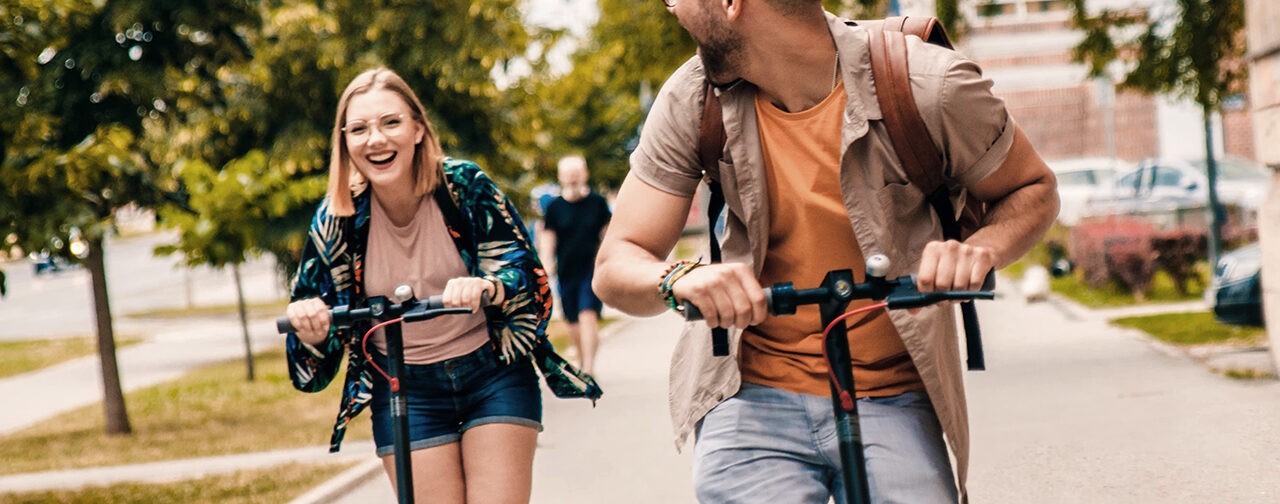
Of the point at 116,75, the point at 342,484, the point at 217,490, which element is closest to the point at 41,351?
the point at 116,75

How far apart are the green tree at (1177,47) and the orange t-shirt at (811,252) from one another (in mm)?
10491

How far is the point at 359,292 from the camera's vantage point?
4.45 metres

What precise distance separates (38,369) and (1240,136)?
2687cm

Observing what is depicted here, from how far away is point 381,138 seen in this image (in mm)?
4430

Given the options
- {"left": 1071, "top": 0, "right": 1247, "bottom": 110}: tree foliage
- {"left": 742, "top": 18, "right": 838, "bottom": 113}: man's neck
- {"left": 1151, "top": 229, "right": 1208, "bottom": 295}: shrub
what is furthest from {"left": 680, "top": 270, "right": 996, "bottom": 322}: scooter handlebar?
{"left": 1151, "top": 229, "right": 1208, "bottom": 295}: shrub

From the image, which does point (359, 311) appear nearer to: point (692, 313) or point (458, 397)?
point (458, 397)

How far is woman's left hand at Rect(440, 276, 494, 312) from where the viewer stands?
4008mm

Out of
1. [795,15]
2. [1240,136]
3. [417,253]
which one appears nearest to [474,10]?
[417,253]

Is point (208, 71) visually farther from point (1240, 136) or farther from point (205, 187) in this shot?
point (1240, 136)

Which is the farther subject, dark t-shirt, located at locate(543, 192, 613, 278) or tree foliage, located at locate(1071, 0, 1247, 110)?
tree foliage, located at locate(1071, 0, 1247, 110)

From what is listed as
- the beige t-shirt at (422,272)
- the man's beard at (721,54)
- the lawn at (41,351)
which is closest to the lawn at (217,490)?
the beige t-shirt at (422,272)

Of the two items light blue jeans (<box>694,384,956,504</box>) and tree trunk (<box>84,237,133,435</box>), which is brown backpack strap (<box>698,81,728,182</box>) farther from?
tree trunk (<box>84,237,133,435</box>)

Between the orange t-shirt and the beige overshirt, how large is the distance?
0.04 metres

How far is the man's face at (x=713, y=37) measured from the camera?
283cm
